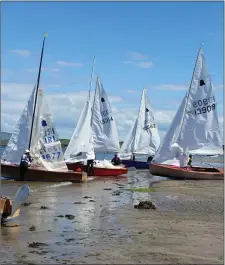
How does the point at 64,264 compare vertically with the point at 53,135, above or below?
below

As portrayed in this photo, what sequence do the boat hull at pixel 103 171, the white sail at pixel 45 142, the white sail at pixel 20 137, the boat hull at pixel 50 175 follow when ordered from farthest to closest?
the boat hull at pixel 103 171 < the white sail at pixel 20 137 < the white sail at pixel 45 142 < the boat hull at pixel 50 175

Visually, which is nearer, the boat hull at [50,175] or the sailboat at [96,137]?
the boat hull at [50,175]

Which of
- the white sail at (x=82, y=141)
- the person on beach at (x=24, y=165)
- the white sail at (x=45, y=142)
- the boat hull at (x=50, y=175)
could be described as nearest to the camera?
the person on beach at (x=24, y=165)

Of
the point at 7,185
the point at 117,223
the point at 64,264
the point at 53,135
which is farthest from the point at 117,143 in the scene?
the point at 64,264

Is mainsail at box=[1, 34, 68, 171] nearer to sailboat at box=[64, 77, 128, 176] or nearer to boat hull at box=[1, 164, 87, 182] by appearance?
boat hull at box=[1, 164, 87, 182]

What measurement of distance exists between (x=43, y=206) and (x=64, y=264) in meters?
6.91

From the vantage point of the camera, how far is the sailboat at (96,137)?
2958 cm

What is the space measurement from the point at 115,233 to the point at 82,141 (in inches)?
842

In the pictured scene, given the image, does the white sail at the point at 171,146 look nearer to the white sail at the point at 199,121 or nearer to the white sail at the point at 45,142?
the white sail at the point at 199,121

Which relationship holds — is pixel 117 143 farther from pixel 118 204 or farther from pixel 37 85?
pixel 118 204

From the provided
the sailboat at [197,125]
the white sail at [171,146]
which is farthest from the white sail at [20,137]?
the white sail at [171,146]

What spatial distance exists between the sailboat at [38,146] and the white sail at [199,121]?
711 centimetres

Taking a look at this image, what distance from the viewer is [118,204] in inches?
581

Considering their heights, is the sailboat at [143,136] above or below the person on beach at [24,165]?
above
